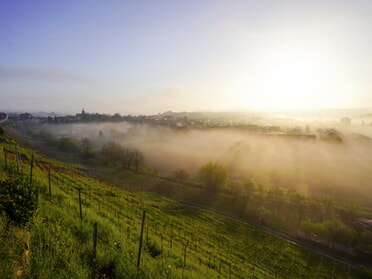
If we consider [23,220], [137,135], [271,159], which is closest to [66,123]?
[137,135]

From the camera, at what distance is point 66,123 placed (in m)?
188

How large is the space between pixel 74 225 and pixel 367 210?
249ft

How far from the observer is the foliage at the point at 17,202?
25.1 feet

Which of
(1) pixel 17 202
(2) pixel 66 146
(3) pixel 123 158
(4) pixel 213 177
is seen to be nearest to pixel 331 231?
(4) pixel 213 177

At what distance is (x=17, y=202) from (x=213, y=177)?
5316 centimetres

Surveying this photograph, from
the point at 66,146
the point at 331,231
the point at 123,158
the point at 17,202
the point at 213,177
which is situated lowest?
the point at 331,231

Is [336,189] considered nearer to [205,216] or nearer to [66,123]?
[205,216]

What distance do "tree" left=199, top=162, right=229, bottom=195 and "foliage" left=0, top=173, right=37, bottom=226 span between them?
52366 millimetres

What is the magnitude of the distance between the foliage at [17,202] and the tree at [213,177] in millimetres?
52366

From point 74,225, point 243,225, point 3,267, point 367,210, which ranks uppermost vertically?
point 3,267

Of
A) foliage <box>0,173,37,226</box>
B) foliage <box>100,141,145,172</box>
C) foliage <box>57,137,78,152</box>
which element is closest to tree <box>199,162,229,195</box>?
foliage <box>100,141,145,172</box>

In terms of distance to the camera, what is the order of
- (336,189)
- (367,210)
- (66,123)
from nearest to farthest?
(367,210)
(336,189)
(66,123)

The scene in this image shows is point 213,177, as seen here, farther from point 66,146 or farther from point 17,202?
point 66,146

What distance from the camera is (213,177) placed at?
57.9 m
